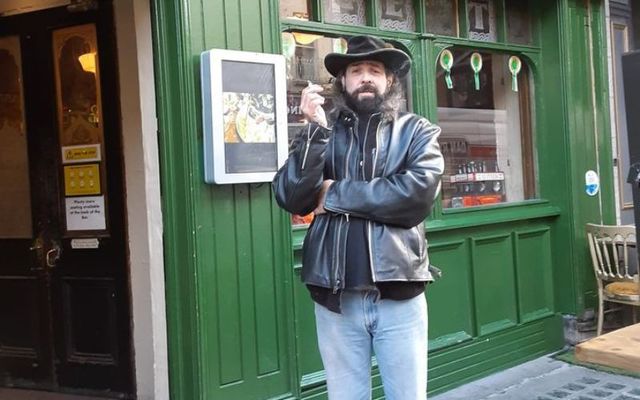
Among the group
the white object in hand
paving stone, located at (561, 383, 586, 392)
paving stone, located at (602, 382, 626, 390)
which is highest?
the white object in hand

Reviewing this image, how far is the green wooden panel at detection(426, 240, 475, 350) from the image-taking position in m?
5.40

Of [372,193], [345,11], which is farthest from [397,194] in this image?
[345,11]

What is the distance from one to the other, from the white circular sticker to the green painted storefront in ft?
0.23

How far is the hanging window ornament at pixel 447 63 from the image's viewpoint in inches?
227

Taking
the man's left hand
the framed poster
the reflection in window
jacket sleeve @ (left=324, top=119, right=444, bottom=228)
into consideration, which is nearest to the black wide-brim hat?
jacket sleeve @ (left=324, top=119, right=444, bottom=228)

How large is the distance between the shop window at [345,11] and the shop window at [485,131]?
35.4 inches

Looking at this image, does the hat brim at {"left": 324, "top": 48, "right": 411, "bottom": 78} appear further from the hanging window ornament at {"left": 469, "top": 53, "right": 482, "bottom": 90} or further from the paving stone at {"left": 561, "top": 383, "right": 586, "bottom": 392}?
the paving stone at {"left": 561, "top": 383, "right": 586, "bottom": 392}

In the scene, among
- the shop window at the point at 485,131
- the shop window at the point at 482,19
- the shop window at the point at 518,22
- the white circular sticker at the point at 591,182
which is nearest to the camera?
the shop window at the point at 485,131

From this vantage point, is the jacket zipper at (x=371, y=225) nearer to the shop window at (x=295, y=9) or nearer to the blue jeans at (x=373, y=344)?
the blue jeans at (x=373, y=344)

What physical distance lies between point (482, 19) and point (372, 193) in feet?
12.6

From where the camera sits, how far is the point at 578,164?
6.48 meters

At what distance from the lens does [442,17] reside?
18.9 feet

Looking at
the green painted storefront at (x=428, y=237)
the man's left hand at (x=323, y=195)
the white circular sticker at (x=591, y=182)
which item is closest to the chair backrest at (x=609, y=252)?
the green painted storefront at (x=428, y=237)

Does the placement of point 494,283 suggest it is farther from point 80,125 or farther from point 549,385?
point 80,125
